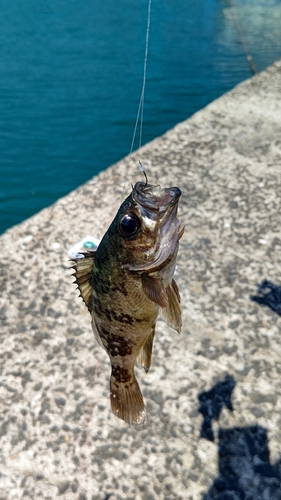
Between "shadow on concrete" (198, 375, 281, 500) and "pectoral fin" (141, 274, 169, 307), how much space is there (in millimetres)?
1458

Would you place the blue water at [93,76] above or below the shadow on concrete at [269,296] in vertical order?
below

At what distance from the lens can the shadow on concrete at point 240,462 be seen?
103 inches

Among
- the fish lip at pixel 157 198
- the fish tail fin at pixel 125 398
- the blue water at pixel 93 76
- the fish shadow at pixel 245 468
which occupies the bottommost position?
the blue water at pixel 93 76

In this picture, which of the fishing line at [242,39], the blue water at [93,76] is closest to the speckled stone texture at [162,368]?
the blue water at [93,76]

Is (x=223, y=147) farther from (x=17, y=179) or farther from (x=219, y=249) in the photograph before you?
(x=17, y=179)

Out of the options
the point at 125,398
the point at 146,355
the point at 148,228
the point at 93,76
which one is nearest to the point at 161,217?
the point at 148,228

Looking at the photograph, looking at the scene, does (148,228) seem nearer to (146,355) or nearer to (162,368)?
(146,355)

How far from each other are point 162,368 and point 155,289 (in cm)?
156

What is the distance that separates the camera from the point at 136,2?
20.7 m

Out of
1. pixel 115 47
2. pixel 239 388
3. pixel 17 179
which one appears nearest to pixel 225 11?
pixel 115 47

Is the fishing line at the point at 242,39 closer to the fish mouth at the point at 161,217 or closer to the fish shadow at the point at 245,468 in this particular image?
the fish shadow at the point at 245,468

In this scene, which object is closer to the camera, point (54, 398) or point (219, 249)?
point (54, 398)

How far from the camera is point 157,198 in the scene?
1814 millimetres

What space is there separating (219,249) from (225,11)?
1990cm
